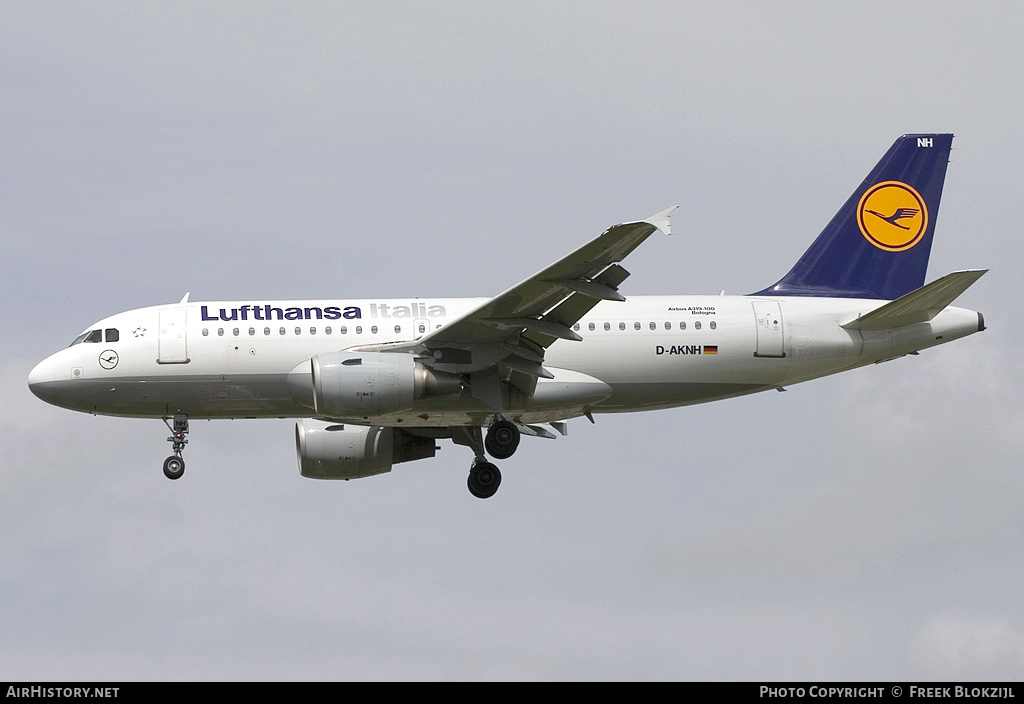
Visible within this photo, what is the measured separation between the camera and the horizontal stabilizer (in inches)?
1162

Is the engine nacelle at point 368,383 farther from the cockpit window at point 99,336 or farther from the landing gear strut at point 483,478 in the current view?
the cockpit window at point 99,336

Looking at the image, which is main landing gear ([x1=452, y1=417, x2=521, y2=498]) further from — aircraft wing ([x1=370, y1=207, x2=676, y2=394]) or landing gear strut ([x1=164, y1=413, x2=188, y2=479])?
landing gear strut ([x1=164, y1=413, x2=188, y2=479])

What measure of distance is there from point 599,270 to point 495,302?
7.79ft

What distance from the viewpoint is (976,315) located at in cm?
3189

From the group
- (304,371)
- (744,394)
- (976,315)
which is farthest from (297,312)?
(976,315)

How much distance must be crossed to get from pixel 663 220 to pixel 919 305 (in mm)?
8812

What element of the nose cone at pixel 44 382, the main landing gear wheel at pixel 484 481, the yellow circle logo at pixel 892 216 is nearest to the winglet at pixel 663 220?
the main landing gear wheel at pixel 484 481

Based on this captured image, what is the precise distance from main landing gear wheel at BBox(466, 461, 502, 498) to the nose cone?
9.29 metres

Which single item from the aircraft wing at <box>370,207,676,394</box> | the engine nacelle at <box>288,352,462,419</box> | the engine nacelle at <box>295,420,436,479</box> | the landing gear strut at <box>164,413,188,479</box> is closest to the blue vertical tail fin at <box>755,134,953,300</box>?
the aircraft wing at <box>370,207,676,394</box>
